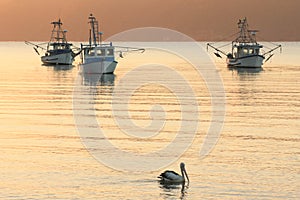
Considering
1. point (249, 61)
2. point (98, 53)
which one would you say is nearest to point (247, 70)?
point (249, 61)

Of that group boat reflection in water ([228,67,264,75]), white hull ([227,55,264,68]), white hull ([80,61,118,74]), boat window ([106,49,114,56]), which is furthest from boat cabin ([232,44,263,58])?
boat window ([106,49,114,56])

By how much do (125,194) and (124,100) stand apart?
35.9 meters

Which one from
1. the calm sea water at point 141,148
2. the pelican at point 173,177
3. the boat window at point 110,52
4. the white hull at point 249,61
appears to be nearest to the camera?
the calm sea water at point 141,148

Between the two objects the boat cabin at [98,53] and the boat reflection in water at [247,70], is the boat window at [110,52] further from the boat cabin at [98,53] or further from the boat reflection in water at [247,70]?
the boat reflection in water at [247,70]

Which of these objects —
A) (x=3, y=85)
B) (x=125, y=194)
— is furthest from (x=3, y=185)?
(x=3, y=85)

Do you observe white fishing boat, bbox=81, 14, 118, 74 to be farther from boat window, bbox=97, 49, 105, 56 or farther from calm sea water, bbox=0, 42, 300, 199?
calm sea water, bbox=0, 42, 300, 199

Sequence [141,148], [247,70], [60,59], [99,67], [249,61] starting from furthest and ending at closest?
[60,59] → [249,61] → [247,70] → [99,67] → [141,148]

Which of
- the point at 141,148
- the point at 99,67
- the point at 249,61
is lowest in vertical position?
the point at 141,148

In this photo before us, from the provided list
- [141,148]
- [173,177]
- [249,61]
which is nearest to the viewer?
[173,177]

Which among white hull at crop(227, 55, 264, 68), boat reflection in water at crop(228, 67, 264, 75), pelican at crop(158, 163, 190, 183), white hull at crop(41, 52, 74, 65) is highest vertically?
white hull at crop(41, 52, 74, 65)

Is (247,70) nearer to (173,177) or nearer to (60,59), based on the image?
(60,59)

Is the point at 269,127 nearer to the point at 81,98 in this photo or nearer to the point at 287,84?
the point at 81,98

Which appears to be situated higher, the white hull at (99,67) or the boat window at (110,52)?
the boat window at (110,52)

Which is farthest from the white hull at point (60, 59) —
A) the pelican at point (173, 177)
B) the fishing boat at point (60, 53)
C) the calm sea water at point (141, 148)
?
the pelican at point (173, 177)
